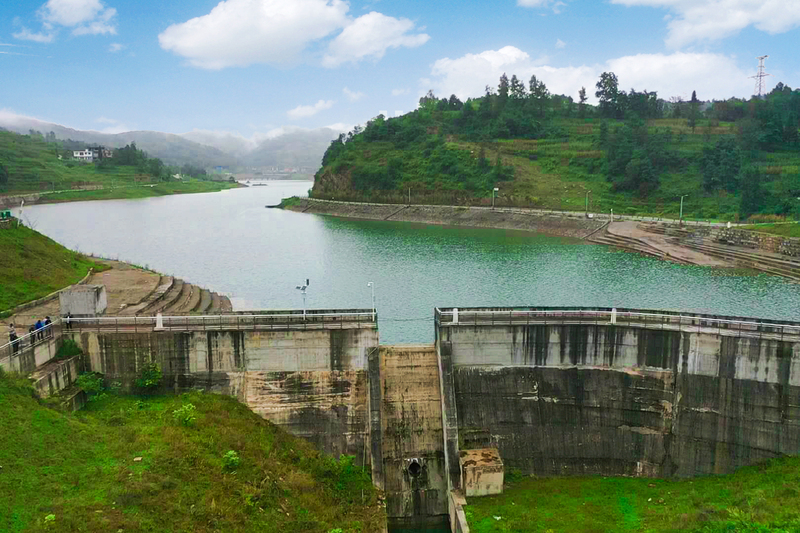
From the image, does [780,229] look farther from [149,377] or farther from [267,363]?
[149,377]

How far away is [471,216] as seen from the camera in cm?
9525

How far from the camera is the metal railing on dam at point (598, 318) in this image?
2033cm

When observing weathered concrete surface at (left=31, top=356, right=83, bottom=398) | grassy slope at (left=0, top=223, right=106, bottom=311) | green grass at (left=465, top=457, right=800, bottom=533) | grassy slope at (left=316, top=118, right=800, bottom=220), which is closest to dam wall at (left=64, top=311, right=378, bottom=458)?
weathered concrete surface at (left=31, top=356, right=83, bottom=398)

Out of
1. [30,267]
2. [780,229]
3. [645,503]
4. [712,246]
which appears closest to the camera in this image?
[645,503]

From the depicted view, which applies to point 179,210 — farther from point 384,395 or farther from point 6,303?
point 384,395

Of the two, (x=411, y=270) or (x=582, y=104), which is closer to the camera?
(x=411, y=270)

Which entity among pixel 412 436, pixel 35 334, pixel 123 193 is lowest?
pixel 412 436

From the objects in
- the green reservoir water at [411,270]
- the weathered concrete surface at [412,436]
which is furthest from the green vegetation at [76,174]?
the weathered concrete surface at [412,436]

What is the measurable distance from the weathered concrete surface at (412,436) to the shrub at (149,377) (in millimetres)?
8193

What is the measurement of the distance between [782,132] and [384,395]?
10084 centimetres

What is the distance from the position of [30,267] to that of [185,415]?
70.0 feet

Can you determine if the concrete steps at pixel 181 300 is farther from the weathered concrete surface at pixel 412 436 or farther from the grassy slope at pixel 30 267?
the weathered concrete surface at pixel 412 436

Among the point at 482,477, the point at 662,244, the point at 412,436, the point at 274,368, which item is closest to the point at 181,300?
the point at 274,368

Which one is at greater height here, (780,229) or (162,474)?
(780,229)
